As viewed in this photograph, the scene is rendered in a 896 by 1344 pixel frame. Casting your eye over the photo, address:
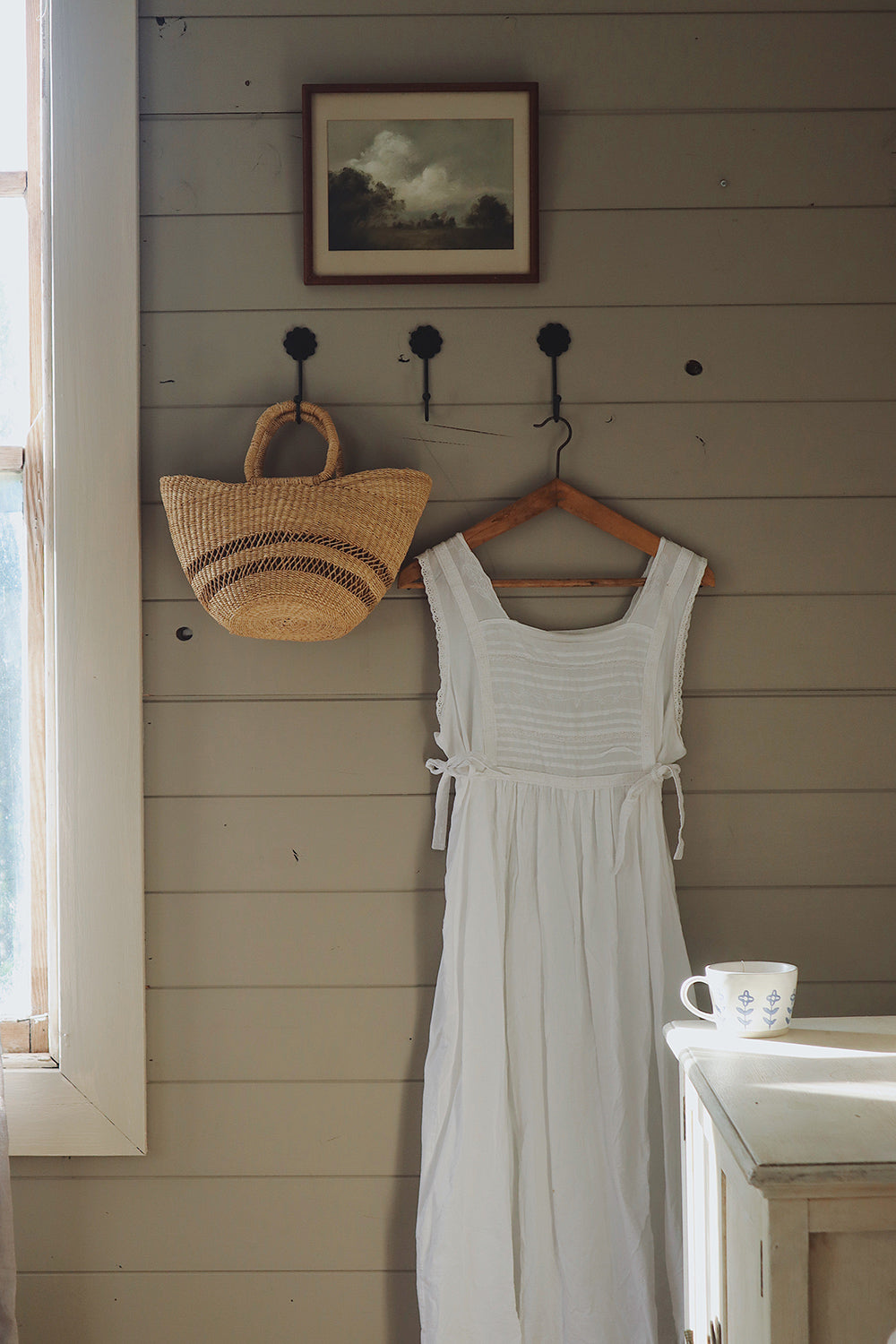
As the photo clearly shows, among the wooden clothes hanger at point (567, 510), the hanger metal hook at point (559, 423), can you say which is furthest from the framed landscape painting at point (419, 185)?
the wooden clothes hanger at point (567, 510)

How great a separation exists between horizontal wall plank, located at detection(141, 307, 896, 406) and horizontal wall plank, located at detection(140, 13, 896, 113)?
0.30 metres

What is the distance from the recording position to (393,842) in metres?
1.40

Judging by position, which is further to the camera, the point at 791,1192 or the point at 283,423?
the point at 283,423

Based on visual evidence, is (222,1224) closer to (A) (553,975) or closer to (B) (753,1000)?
(A) (553,975)

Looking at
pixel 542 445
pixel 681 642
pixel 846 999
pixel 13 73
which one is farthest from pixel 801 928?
pixel 13 73

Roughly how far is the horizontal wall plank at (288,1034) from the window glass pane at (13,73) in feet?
4.12

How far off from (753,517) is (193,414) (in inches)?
32.0

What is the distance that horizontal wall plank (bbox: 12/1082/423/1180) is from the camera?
1.38 metres

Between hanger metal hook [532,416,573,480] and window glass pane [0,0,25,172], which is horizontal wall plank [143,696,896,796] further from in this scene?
window glass pane [0,0,25,172]

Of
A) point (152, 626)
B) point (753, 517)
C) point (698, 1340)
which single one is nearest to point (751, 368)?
point (753, 517)

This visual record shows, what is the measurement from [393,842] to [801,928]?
0.58 meters

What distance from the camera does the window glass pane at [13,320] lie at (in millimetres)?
1467

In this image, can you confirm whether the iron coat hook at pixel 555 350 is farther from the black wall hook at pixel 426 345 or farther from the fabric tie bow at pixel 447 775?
the fabric tie bow at pixel 447 775

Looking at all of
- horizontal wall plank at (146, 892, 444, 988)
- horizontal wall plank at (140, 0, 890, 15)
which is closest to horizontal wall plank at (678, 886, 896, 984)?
horizontal wall plank at (146, 892, 444, 988)
